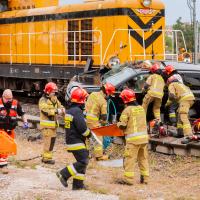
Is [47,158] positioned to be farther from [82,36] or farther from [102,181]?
[82,36]

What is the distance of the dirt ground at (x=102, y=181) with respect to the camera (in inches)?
334

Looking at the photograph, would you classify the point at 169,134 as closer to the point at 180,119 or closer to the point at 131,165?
the point at 180,119

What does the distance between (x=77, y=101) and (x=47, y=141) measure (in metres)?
2.59

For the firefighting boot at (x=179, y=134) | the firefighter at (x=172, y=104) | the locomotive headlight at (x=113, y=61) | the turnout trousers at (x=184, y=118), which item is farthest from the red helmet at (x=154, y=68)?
the locomotive headlight at (x=113, y=61)

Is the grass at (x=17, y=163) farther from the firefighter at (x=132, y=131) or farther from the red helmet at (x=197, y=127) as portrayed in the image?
the red helmet at (x=197, y=127)

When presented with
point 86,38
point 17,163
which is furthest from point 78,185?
point 86,38

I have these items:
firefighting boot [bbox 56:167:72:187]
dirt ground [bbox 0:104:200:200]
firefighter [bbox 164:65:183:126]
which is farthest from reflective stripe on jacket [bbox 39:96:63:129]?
firefighter [bbox 164:65:183:126]

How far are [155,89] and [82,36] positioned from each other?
555 centimetres

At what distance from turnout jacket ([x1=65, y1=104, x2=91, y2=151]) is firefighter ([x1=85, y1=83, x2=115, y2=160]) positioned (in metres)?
2.46

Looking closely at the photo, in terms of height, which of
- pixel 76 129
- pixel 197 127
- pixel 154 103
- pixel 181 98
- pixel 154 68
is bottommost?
pixel 197 127

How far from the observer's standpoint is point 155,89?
13.3 meters

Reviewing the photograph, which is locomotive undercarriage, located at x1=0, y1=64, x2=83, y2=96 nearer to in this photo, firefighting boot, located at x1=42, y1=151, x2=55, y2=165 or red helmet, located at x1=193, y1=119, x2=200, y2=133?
Result: red helmet, located at x1=193, y1=119, x2=200, y2=133

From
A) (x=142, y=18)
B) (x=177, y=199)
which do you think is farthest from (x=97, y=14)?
(x=177, y=199)

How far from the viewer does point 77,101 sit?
945 cm
